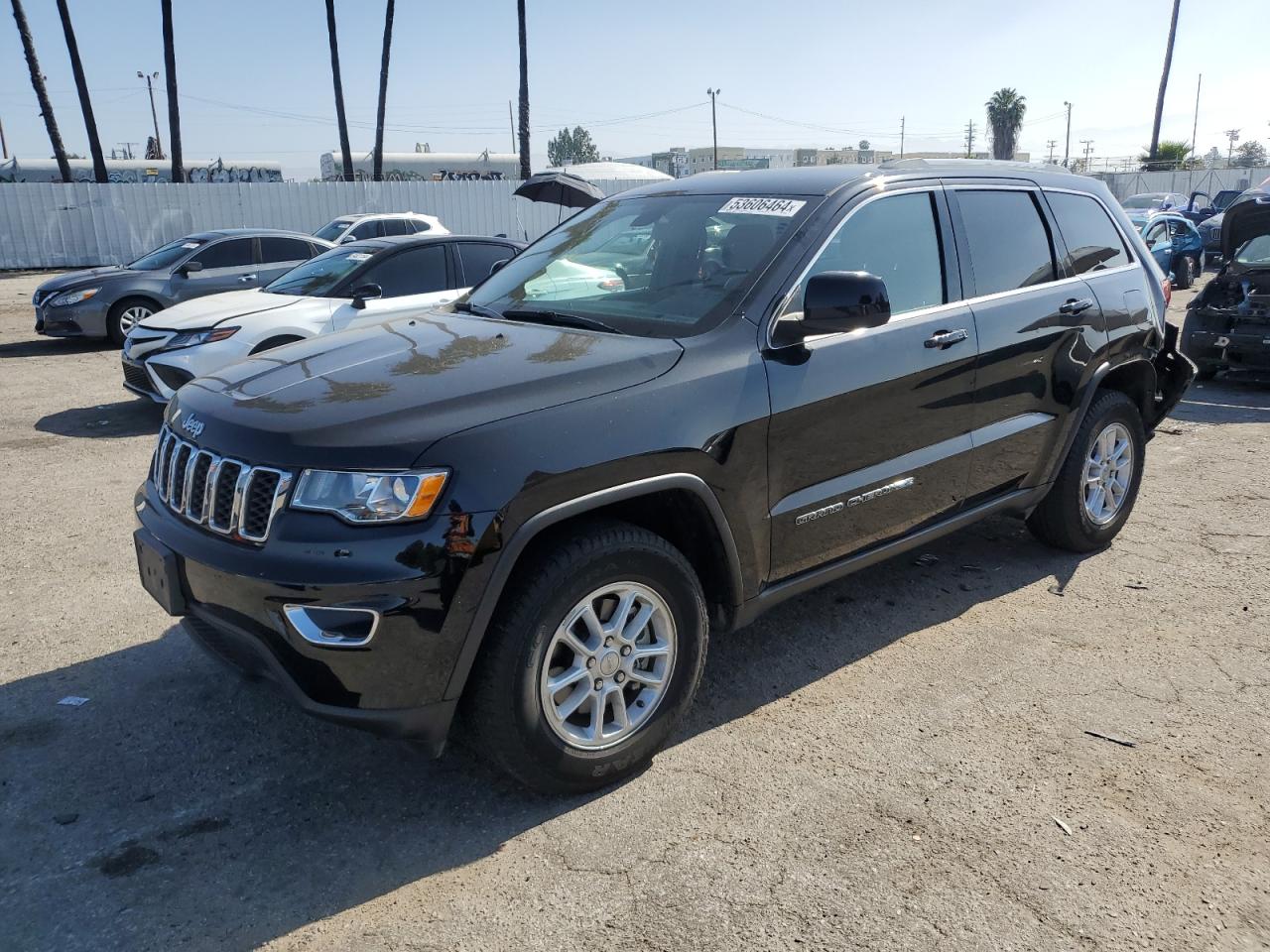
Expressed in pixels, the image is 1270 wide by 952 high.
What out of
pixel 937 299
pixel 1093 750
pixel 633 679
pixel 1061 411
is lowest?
pixel 1093 750

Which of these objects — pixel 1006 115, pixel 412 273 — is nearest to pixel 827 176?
pixel 412 273

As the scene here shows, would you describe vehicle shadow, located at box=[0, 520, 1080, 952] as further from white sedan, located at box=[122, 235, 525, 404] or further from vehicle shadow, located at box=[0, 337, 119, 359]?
vehicle shadow, located at box=[0, 337, 119, 359]

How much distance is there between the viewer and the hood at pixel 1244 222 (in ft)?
30.0

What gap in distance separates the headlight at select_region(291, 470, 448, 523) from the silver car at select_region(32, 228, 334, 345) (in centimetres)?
Result: 1026

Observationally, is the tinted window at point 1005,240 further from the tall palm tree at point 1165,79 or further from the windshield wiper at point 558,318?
the tall palm tree at point 1165,79

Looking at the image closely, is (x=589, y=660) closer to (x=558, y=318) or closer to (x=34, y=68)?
(x=558, y=318)

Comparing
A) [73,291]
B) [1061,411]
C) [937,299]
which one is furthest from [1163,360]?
[73,291]

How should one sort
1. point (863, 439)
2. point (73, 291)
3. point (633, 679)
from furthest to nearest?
point (73, 291) < point (863, 439) < point (633, 679)

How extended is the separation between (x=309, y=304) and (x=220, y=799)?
580cm

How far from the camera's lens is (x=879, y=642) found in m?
4.21

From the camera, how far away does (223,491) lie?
286 centimetres

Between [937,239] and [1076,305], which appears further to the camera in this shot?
[1076,305]

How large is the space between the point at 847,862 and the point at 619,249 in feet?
8.29

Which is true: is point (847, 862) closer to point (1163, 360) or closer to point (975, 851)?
point (975, 851)
